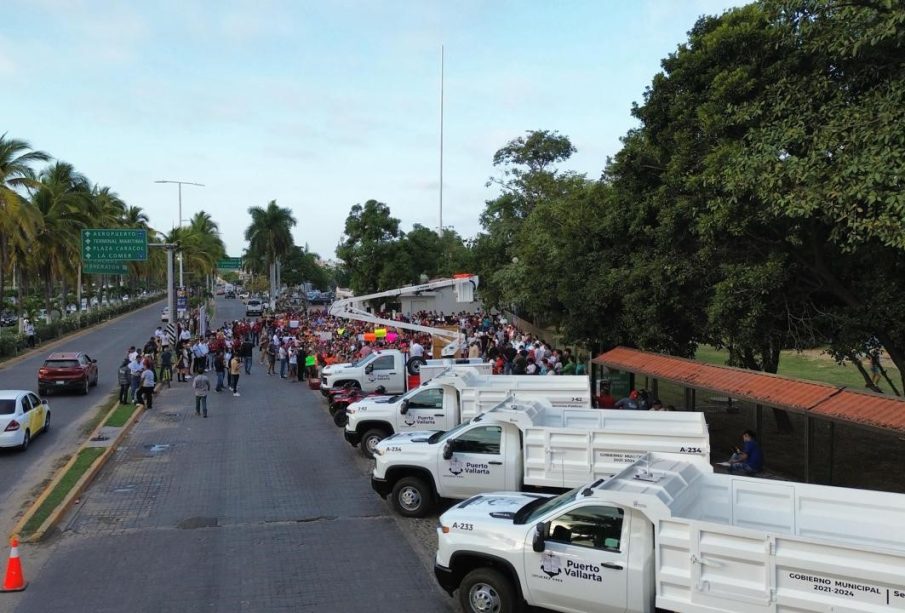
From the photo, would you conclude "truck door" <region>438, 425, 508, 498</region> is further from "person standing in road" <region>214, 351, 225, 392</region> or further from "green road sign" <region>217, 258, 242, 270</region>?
"green road sign" <region>217, 258, 242, 270</region>

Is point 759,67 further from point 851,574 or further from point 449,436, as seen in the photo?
point 851,574

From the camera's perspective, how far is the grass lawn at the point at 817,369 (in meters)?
33.2

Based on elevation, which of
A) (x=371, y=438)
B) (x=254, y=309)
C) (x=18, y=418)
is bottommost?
(x=371, y=438)

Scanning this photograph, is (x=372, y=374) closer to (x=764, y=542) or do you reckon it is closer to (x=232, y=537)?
(x=232, y=537)

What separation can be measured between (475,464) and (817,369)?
32.4 m

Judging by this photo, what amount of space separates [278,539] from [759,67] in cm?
1235

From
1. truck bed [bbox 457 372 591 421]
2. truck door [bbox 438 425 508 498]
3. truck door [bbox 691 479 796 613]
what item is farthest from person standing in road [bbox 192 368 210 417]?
truck door [bbox 691 479 796 613]

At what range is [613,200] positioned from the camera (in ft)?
65.7

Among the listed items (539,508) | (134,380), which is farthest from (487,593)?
(134,380)

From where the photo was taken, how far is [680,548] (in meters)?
6.79

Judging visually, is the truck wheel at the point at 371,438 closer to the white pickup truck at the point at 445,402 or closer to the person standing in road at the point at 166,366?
the white pickup truck at the point at 445,402

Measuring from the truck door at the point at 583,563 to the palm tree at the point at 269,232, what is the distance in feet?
256

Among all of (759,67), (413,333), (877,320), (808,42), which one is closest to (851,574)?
(877,320)

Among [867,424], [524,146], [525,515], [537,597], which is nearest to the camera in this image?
[537,597]
